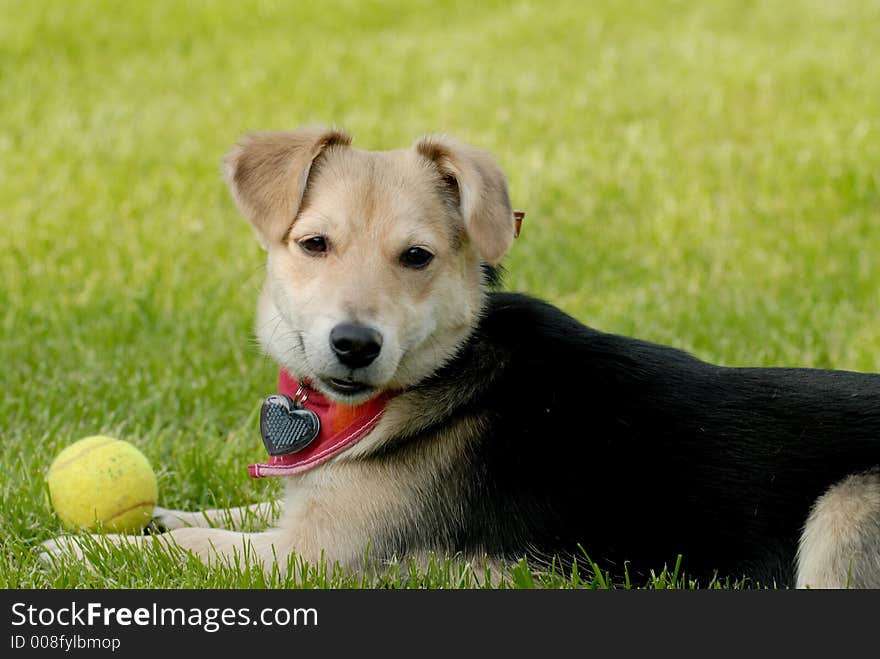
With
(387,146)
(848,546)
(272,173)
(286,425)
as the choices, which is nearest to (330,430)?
(286,425)

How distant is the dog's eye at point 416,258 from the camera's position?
4016mm

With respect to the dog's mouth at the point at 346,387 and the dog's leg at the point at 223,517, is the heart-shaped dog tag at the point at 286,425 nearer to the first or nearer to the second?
the dog's mouth at the point at 346,387

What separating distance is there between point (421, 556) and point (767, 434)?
1238mm

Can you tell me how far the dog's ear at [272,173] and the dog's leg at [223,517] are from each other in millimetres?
1129

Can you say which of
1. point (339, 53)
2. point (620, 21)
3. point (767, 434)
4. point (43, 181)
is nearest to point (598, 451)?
point (767, 434)

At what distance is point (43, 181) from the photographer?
8.66 m

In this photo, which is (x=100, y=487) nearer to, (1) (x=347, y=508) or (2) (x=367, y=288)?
→ (1) (x=347, y=508)

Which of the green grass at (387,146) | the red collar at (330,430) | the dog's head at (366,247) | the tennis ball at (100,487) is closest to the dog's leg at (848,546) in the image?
the green grass at (387,146)

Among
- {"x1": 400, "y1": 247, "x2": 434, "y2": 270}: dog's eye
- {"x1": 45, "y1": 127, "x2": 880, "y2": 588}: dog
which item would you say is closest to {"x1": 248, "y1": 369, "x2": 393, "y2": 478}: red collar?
{"x1": 45, "y1": 127, "x2": 880, "y2": 588}: dog

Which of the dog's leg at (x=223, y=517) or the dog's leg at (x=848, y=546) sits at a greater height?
the dog's leg at (x=223, y=517)

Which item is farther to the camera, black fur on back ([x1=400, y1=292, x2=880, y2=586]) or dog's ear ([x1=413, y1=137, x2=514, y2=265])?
dog's ear ([x1=413, y1=137, x2=514, y2=265])

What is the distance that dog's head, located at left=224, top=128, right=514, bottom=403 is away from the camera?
3842 millimetres

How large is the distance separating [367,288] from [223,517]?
1386mm

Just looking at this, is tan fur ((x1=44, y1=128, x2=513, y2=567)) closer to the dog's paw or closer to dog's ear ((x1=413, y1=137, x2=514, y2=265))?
dog's ear ((x1=413, y1=137, x2=514, y2=265))
